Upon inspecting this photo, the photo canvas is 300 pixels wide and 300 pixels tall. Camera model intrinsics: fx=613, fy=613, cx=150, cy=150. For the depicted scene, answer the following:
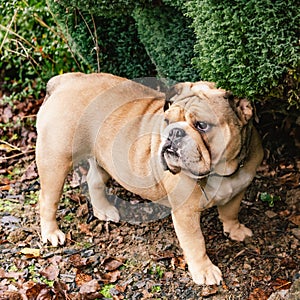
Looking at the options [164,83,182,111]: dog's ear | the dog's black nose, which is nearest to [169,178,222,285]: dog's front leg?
the dog's black nose

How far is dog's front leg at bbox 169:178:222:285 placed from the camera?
12.6 feet

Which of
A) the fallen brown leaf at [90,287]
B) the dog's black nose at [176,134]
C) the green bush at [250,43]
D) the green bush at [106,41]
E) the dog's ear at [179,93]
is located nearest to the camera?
the green bush at [250,43]

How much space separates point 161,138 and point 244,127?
513 millimetres

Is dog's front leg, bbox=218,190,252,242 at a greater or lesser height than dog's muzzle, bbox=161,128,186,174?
lesser

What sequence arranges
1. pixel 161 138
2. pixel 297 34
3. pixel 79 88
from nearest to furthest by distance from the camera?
pixel 297 34 → pixel 161 138 → pixel 79 88

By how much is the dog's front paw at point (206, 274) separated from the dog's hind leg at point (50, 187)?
106 centimetres

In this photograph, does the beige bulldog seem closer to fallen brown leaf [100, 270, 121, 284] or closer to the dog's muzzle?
the dog's muzzle

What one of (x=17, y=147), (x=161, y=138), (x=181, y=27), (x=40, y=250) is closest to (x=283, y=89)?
(x=161, y=138)

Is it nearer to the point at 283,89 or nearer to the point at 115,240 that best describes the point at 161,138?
the point at 283,89

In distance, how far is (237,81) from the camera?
3.51 metres

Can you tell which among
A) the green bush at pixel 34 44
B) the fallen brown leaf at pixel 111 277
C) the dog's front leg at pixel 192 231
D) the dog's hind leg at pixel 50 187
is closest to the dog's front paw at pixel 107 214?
the dog's hind leg at pixel 50 187

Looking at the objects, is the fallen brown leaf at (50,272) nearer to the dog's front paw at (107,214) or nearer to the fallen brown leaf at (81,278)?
the fallen brown leaf at (81,278)

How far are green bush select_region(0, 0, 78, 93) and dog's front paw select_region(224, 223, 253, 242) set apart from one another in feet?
8.67

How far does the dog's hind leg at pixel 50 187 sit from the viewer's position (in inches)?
166
